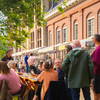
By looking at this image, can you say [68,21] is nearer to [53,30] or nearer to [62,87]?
[53,30]

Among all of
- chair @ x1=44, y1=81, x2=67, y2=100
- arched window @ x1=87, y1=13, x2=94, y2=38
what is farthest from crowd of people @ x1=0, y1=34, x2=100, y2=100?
arched window @ x1=87, y1=13, x2=94, y2=38

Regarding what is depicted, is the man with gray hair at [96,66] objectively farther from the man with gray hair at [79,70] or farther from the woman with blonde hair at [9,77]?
the woman with blonde hair at [9,77]

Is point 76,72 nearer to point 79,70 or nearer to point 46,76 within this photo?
point 79,70

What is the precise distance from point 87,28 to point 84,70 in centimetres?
1422

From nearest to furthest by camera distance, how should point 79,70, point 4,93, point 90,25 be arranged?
point 79,70
point 4,93
point 90,25

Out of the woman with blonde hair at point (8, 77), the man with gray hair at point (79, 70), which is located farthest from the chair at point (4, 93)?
the man with gray hair at point (79, 70)

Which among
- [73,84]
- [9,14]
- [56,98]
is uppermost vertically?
[9,14]

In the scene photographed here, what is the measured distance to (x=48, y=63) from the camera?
503 centimetres

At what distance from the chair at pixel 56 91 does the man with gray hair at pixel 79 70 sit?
7.9 inches

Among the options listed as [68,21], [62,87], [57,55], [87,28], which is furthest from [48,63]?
[57,55]

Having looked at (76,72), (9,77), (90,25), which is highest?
(90,25)

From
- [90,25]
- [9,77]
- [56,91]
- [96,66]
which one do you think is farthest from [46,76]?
[90,25]

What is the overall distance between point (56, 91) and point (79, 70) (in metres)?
0.71

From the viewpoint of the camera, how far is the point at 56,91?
174 inches
